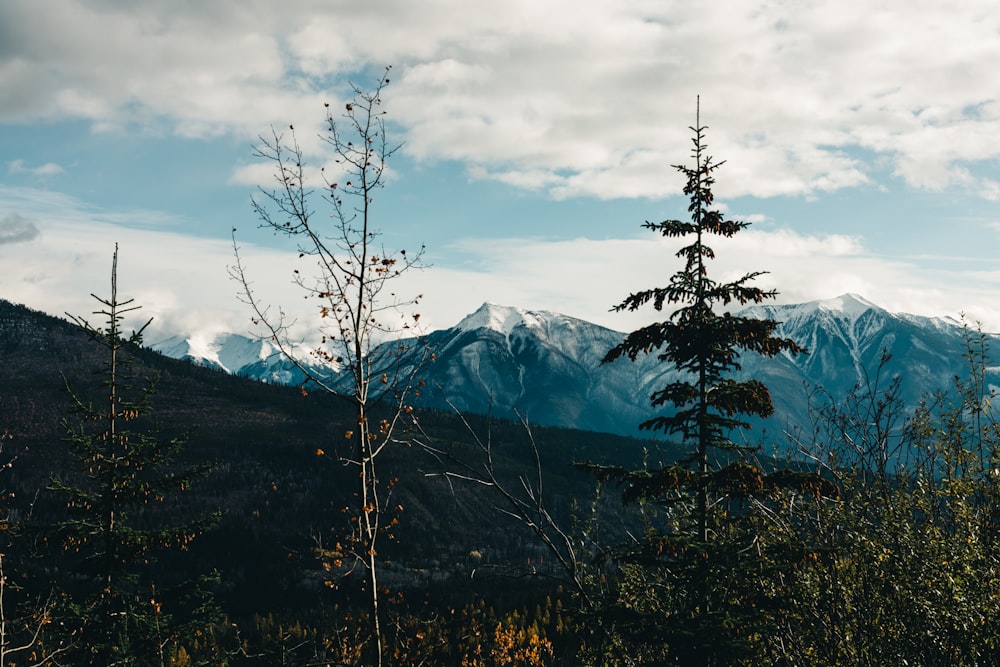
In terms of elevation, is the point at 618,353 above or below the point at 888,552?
above

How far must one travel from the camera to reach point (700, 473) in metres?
13.9

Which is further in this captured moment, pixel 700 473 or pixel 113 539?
pixel 113 539

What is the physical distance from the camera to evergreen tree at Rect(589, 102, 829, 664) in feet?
42.2

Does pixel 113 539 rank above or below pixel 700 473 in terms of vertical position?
below

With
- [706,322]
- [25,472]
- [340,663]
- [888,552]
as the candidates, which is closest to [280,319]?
[340,663]

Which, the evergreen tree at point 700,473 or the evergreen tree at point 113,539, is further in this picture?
the evergreen tree at point 113,539

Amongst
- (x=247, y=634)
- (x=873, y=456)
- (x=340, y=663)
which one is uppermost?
(x=873, y=456)

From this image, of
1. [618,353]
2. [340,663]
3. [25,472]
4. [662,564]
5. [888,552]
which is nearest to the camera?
[340,663]

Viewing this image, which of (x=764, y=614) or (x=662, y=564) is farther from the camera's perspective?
(x=662, y=564)

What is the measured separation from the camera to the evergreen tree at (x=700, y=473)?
12867 millimetres

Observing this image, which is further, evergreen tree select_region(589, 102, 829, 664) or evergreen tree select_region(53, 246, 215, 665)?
evergreen tree select_region(53, 246, 215, 665)

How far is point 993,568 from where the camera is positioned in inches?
450

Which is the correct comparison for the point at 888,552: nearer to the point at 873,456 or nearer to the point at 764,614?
the point at 764,614

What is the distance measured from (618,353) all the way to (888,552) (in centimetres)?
622
